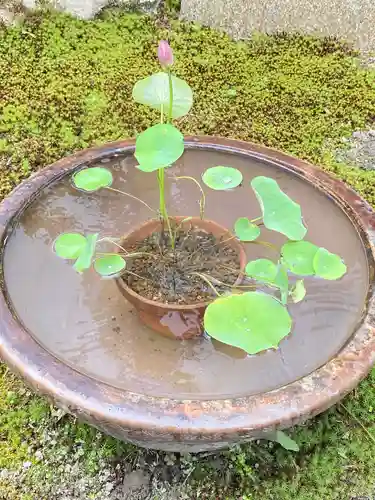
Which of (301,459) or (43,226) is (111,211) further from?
(301,459)

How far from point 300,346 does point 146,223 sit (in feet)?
1.61

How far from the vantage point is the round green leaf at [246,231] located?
1386 millimetres

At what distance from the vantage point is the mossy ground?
1.58m

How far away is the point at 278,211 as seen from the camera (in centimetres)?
129

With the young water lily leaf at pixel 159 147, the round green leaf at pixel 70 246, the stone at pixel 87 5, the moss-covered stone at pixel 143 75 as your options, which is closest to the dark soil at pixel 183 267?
the round green leaf at pixel 70 246

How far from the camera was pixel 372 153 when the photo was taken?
240 centimetres

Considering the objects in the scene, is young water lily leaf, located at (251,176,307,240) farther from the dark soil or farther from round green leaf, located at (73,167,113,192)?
round green leaf, located at (73,167,113,192)

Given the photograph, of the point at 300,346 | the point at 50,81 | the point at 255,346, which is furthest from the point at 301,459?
the point at 50,81

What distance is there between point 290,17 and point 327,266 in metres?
1.85

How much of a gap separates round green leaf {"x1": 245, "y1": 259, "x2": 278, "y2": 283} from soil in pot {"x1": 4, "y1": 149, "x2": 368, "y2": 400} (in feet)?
0.52

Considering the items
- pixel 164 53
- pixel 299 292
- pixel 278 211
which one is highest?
pixel 164 53

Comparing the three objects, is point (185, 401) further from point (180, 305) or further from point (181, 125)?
point (181, 125)

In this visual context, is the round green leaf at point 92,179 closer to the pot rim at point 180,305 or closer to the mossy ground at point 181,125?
the pot rim at point 180,305

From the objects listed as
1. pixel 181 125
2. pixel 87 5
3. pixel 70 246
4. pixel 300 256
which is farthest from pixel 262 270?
A: pixel 87 5
